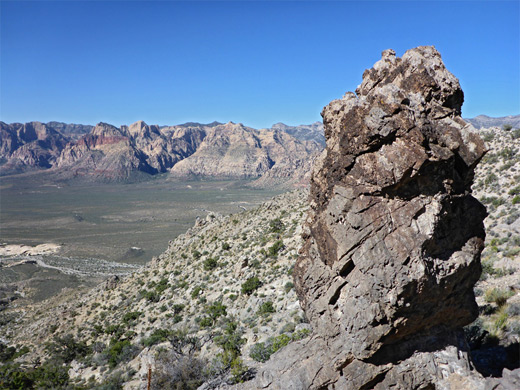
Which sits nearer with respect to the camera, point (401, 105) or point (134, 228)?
point (401, 105)

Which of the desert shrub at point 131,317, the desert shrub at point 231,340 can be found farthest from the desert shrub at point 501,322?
the desert shrub at point 131,317

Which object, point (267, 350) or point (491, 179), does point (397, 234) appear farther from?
point (491, 179)

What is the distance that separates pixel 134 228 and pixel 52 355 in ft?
312

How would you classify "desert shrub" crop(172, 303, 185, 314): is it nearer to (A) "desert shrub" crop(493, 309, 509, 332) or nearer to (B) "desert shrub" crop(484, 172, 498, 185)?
(A) "desert shrub" crop(493, 309, 509, 332)

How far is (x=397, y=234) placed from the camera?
264 inches

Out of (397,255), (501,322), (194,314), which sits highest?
(397,255)

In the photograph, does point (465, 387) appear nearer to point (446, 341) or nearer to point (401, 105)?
point (446, 341)

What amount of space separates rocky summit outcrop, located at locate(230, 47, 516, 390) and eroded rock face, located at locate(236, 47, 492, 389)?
2 cm

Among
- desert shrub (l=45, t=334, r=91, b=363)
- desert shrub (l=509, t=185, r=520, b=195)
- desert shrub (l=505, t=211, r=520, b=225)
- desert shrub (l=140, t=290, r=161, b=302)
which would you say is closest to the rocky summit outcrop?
desert shrub (l=505, t=211, r=520, b=225)

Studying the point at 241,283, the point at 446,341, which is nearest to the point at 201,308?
the point at 241,283

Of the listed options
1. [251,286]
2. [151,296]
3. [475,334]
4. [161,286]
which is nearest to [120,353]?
[151,296]

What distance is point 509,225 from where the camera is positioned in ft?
60.1

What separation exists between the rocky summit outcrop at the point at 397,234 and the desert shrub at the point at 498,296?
5.34 meters

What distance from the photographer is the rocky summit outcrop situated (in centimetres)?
656
